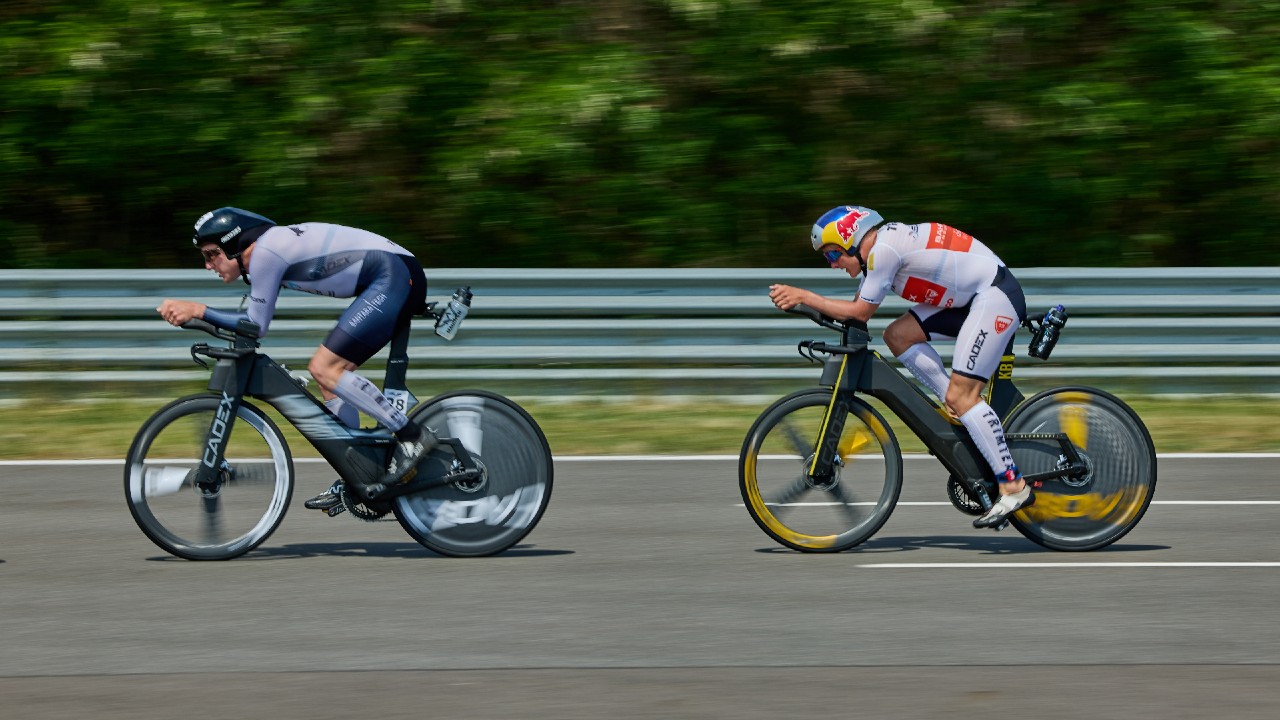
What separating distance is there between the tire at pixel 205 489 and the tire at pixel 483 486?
0.59 meters

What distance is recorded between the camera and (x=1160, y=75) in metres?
15.6

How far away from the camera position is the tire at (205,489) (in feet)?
25.4

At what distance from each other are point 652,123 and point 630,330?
7.59ft

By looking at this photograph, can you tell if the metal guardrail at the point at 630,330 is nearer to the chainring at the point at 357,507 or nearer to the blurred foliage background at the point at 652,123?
the blurred foliage background at the point at 652,123

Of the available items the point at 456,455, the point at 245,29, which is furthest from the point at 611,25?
the point at 456,455

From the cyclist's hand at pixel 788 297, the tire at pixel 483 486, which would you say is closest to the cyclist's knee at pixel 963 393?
the cyclist's hand at pixel 788 297

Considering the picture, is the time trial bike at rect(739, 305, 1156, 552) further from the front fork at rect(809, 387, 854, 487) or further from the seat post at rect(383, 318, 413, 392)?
the seat post at rect(383, 318, 413, 392)

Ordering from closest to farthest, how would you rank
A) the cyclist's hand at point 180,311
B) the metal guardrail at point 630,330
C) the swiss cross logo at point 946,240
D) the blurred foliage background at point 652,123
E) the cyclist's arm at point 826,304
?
the cyclist's hand at point 180,311 < the cyclist's arm at point 826,304 < the swiss cross logo at point 946,240 < the metal guardrail at point 630,330 < the blurred foliage background at point 652,123

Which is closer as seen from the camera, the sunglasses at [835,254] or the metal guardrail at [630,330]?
the sunglasses at [835,254]

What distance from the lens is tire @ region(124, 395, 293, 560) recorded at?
774 cm

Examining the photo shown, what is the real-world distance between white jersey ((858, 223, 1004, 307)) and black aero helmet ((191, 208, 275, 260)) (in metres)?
2.69

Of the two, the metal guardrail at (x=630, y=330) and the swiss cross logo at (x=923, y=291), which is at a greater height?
the swiss cross logo at (x=923, y=291)

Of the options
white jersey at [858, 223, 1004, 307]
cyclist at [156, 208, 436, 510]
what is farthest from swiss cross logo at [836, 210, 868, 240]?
cyclist at [156, 208, 436, 510]

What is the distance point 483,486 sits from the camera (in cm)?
794
